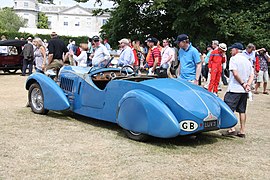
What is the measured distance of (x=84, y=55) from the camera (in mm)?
12367

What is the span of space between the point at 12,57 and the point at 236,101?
14141mm

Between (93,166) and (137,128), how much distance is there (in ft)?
4.43

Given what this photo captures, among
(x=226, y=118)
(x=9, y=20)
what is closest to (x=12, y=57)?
(x=226, y=118)

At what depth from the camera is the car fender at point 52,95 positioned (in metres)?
7.80

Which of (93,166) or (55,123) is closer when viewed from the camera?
(93,166)

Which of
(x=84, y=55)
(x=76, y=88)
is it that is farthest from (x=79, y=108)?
(x=84, y=55)

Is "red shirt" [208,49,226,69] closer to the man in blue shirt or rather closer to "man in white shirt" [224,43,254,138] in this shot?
the man in blue shirt

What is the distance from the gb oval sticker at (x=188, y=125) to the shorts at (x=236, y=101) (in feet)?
4.46

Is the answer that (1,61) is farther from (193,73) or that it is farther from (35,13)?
(35,13)

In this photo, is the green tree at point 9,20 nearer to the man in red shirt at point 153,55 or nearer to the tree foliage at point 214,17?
the tree foliage at point 214,17

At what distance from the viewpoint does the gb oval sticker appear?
598cm

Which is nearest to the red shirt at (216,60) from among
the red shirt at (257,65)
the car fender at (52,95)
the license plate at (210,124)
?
the red shirt at (257,65)

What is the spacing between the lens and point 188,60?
25.8 feet

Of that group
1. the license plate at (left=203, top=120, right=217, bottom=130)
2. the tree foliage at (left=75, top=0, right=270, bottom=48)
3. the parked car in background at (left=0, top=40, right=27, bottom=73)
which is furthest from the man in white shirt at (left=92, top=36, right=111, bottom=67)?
the tree foliage at (left=75, top=0, right=270, bottom=48)
